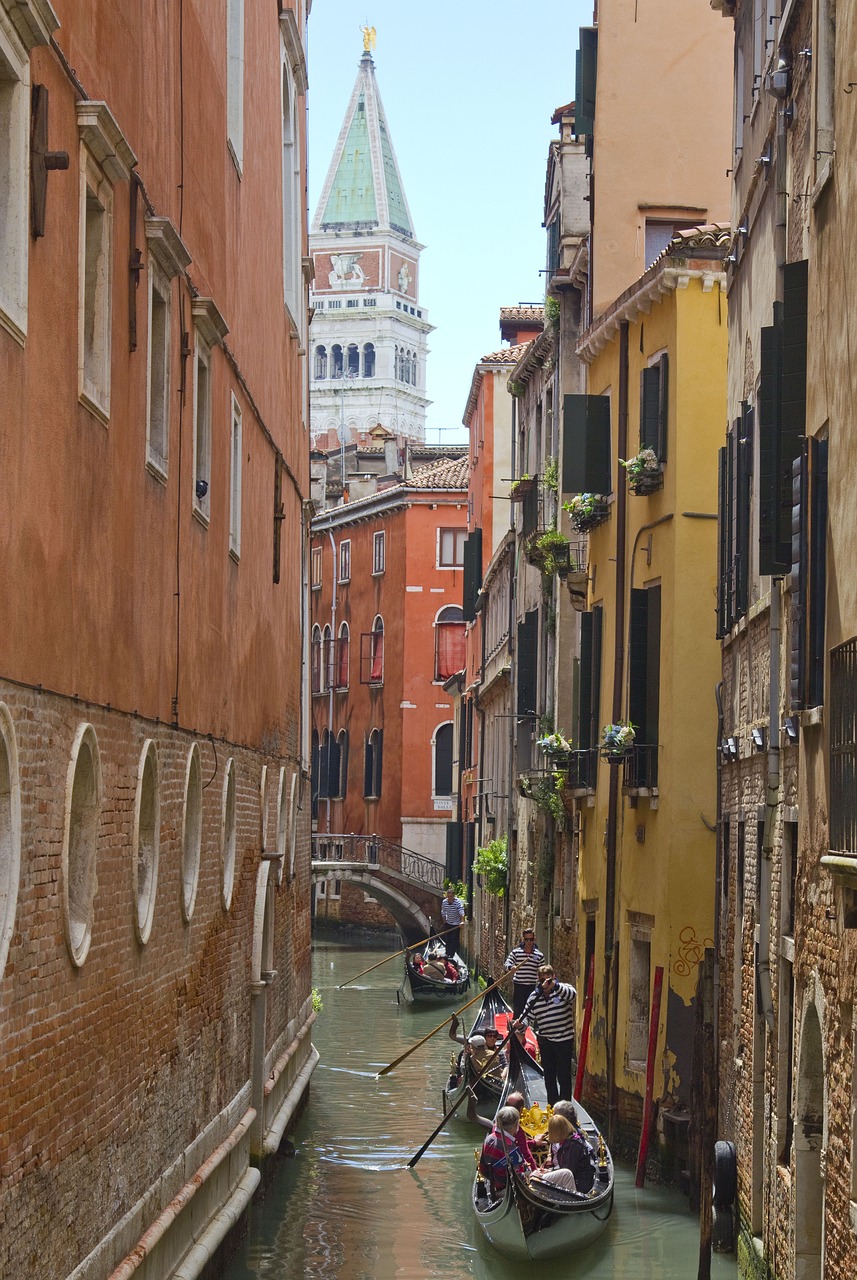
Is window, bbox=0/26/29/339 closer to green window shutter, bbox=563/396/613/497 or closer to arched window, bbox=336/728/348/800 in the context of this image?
green window shutter, bbox=563/396/613/497

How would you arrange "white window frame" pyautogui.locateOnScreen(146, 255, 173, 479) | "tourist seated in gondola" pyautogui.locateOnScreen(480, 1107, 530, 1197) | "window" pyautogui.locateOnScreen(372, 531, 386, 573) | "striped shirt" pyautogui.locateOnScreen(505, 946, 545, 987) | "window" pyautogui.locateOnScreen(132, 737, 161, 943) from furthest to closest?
"window" pyautogui.locateOnScreen(372, 531, 386, 573), "striped shirt" pyautogui.locateOnScreen(505, 946, 545, 987), "tourist seated in gondola" pyautogui.locateOnScreen(480, 1107, 530, 1197), "white window frame" pyautogui.locateOnScreen(146, 255, 173, 479), "window" pyautogui.locateOnScreen(132, 737, 161, 943)

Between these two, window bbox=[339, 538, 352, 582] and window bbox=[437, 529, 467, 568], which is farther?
window bbox=[339, 538, 352, 582]

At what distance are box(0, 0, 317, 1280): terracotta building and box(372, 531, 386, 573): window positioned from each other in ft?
105

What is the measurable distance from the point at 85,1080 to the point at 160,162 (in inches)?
175

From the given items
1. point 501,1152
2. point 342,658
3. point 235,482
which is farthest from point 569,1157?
point 342,658

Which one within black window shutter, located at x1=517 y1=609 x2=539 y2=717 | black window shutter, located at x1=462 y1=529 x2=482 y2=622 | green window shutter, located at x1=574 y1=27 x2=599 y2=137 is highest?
green window shutter, located at x1=574 y1=27 x2=599 y2=137

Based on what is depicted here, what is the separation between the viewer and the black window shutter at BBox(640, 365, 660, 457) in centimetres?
1653

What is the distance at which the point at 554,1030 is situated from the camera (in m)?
16.4

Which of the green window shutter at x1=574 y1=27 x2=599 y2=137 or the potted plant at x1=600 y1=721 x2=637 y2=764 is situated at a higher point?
the green window shutter at x1=574 y1=27 x2=599 y2=137

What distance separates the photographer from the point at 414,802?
1795 inches

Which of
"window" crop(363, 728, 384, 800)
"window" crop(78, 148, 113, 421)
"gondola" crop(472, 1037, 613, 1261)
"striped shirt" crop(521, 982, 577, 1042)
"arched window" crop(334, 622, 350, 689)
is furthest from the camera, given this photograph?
"arched window" crop(334, 622, 350, 689)

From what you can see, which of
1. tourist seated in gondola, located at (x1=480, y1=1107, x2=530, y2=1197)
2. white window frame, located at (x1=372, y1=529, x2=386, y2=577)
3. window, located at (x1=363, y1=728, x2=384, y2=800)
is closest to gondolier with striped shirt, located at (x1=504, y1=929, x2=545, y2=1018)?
tourist seated in gondola, located at (x1=480, y1=1107, x2=530, y2=1197)

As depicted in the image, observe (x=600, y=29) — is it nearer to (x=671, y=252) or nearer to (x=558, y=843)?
(x=671, y=252)

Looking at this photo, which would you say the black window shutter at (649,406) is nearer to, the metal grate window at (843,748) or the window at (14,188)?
the metal grate window at (843,748)
